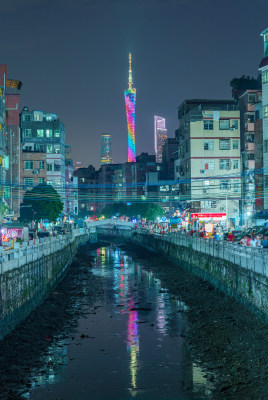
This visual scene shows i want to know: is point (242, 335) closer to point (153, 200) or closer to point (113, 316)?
point (113, 316)

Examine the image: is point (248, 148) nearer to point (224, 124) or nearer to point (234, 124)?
point (234, 124)

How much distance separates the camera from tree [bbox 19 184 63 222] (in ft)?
404

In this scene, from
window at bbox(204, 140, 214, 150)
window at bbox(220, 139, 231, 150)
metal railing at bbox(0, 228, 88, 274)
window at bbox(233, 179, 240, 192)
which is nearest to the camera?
metal railing at bbox(0, 228, 88, 274)

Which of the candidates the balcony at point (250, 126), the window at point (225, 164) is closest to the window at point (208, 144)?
the window at point (225, 164)

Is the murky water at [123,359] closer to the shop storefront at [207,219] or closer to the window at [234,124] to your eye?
the shop storefront at [207,219]

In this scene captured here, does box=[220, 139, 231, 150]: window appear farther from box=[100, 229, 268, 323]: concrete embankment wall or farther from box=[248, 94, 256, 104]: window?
box=[100, 229, 268, 323]: concrete embankment wall

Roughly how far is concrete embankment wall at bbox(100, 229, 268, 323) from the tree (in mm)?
48928

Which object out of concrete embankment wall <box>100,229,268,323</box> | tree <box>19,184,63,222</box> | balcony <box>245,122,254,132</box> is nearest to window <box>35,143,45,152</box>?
tree <box>19,184,63,222</box>

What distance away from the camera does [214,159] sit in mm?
118562

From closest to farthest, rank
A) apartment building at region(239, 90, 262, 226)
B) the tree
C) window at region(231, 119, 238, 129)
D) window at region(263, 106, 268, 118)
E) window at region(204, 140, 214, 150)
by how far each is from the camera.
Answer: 1. window at region(263, 106, 268, 118)
2. apartment building at region(239, 90, 262, 226)
3. window at region(231, 119, 238, 129)
4. window at region(204, 140, 214, 150)
5. the tree

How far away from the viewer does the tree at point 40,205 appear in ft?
404

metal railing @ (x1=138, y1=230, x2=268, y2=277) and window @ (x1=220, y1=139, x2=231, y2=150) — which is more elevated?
window @ (x1=220, y1=139, x2=231, y2=150)

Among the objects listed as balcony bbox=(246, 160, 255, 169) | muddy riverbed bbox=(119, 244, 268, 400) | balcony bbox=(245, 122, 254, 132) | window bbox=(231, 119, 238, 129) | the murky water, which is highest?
window bbox=(231, 119, 238, 129)

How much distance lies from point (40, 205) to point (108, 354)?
3847 inches
